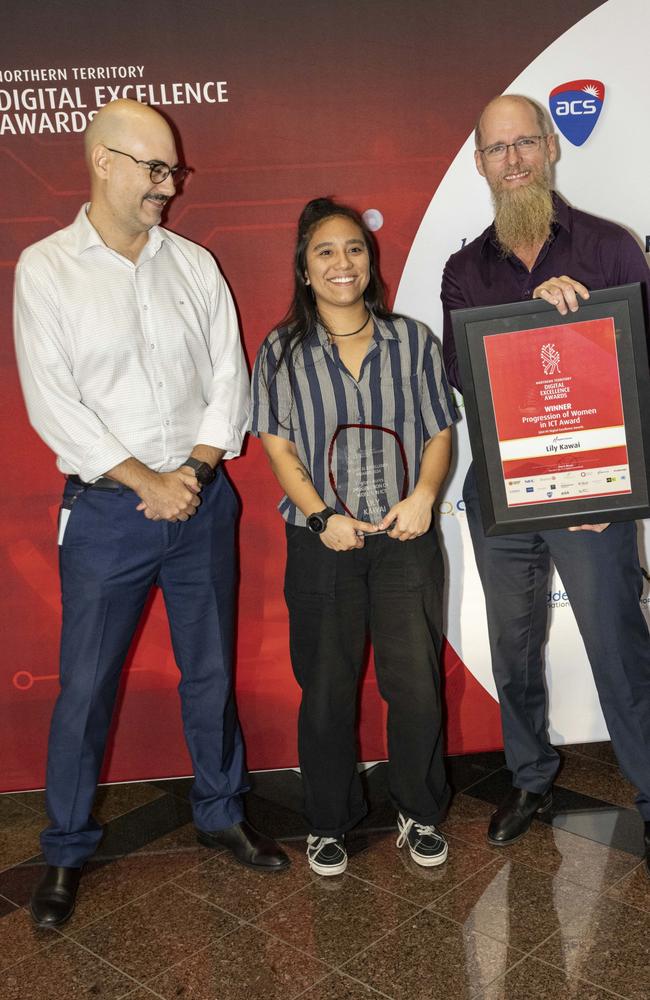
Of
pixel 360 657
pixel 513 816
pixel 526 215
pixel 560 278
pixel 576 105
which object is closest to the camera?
pixel 560 278

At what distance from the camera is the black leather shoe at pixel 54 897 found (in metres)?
2.62

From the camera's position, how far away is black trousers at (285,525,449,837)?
2.65 m

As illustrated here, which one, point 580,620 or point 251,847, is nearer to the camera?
point 580,620

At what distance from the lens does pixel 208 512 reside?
2742 millimetres

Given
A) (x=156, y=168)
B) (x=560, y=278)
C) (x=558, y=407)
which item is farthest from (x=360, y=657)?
(x=156, y=168)

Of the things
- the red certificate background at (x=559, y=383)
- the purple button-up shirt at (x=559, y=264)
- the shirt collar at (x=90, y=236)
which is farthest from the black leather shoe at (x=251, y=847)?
the shirt collar at (x=90, y=236)

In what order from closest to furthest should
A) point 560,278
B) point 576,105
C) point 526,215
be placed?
1. point 560,278
2. point 526,215
3. point 576,105

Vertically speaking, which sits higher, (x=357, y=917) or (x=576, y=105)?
(x=576, y=105)

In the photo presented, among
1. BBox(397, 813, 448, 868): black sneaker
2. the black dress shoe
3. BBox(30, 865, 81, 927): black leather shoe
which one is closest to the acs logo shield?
the black dress shoe

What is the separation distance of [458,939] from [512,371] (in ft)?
4.69

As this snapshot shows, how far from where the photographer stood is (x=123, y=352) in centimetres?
260

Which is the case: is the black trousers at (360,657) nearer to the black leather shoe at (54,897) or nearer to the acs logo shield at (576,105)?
the black leather shoe at (54,897)

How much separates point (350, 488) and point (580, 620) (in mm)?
728

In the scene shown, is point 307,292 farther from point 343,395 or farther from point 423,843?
point 423,843
